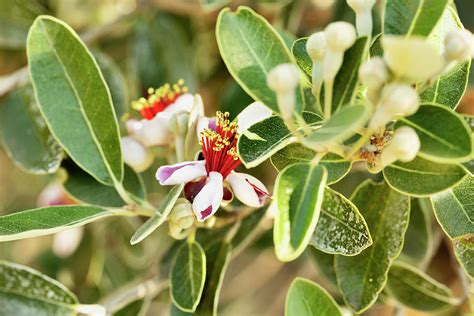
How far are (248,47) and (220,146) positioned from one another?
14 centimetres

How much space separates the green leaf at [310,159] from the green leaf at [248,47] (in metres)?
0.10

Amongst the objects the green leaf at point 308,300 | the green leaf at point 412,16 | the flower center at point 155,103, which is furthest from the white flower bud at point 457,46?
the flower center at point 155,103

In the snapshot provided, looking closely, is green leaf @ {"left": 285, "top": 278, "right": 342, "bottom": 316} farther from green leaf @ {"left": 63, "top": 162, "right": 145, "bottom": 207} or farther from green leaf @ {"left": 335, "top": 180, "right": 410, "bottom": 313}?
green leaf @ {"left": 63, "top": 162, "right": 145, "bottom": 207}

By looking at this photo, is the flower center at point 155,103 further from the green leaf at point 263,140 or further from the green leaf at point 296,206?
the green leaf at point 296,206

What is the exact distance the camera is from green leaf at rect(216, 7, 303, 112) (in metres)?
0.81

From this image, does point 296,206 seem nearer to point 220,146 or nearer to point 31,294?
point 220,146

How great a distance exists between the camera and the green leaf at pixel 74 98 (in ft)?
3.15

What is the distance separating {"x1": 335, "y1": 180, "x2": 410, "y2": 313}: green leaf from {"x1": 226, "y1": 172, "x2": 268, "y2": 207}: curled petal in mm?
172

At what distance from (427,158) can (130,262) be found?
1182mm

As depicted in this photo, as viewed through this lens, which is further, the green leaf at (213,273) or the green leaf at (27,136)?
the green leaf at (27,136)

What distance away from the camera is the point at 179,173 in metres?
0.85

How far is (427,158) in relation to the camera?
743 mm

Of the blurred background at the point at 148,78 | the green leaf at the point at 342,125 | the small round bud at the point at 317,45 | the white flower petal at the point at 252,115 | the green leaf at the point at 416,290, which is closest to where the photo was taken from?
the green leaf at the point at 342,125

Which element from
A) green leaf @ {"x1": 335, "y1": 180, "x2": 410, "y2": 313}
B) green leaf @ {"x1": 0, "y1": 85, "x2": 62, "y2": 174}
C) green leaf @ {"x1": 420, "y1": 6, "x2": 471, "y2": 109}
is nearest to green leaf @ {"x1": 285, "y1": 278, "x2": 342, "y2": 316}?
green leaf @ {"x1": 335, "y1": 180, "x2": 410, "y2": 313}
